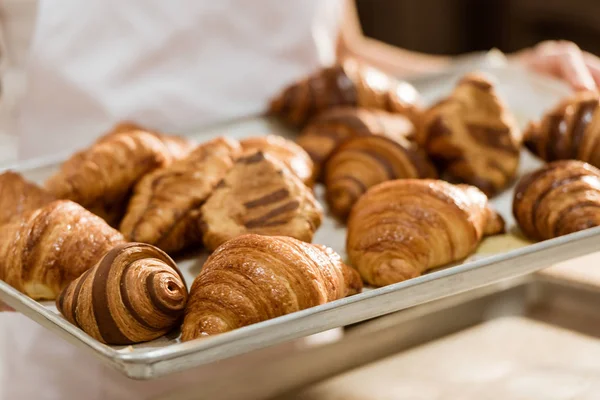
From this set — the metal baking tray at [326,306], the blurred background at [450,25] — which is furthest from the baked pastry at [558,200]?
the blurred background at [450,25]

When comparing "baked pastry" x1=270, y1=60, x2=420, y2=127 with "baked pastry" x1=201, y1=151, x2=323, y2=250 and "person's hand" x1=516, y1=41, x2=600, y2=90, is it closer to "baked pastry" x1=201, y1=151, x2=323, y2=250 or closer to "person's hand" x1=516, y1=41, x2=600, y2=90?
"person's hand" x1=516, y1=41, x2=600, y2=90

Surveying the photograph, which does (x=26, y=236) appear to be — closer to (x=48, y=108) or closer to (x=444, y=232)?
(x=444, y=232)

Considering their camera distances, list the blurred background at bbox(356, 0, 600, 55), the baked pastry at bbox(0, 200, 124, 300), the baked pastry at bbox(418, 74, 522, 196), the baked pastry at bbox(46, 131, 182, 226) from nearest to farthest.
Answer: the baked pastry at bbox(0, 200, 124, 300)
the baked pastry at bbox(46, 131, 182, 226)
the baked pastry at bbox(418, 74, 522, 196)
the blurred background at bbox(356, 0, 600, 55)

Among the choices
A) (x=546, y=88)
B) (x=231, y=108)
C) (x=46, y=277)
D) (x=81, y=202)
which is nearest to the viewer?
(x=46, y=277)

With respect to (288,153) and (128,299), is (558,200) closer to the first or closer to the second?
(288,153)

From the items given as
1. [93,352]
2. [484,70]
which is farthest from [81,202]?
[484,70]

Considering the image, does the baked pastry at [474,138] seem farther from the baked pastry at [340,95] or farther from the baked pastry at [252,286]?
the baked pastry at [252,286]

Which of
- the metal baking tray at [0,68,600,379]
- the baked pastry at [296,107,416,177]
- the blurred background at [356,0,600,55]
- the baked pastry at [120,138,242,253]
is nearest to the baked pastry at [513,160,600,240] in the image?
the metal baking tray at [0,68,600,379]
